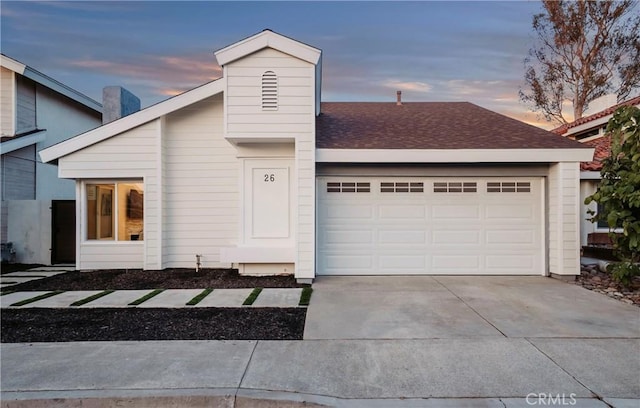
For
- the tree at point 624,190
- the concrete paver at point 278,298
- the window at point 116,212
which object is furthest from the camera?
the window at point 116,212

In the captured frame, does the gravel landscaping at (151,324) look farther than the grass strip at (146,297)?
No

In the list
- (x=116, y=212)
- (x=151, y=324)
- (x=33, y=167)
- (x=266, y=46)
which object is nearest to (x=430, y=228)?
(x=266, y=46)

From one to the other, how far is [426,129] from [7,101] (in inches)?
521

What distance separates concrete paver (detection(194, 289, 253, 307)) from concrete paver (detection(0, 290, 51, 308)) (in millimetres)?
3307

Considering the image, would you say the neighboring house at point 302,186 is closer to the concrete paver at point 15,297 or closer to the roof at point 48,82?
the concrete paver at point 15,297

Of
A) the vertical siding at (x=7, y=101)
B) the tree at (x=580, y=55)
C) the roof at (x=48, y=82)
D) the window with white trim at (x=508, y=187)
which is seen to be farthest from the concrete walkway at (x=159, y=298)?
the tree at (x=580, y=55)

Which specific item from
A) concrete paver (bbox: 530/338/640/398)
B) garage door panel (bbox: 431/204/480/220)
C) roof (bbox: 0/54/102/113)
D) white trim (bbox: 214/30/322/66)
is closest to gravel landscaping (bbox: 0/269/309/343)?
concrete paver (bbox: 530/338/640/398)

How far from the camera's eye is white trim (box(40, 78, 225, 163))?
352 inches

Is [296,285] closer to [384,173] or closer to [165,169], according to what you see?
[384,173]

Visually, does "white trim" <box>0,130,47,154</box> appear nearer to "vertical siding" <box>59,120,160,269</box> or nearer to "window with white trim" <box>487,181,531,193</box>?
"vertical siding" <box>59,120,160,269</box>

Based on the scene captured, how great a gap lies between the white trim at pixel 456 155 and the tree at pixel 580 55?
1421 centimetres

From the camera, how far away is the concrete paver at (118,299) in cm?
614

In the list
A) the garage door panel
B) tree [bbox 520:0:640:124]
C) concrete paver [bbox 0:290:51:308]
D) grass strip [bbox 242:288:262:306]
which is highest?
tree [bbox 520:0:640:124]

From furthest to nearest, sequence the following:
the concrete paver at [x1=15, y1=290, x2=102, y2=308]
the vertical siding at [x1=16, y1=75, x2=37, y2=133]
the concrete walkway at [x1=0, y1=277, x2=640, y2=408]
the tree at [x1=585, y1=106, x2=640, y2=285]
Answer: the vertical siding at [x1=16, y1=75, x2=37, y2=133], the tree at [x1=585, y1=106, x2=640, y2=285], the concrete paver at [x1=15, y1=290, x2=102, y2=308], the concrete walkway at [x1=0, y1=277, x2=640, y2=408]
